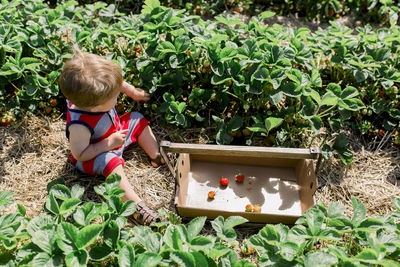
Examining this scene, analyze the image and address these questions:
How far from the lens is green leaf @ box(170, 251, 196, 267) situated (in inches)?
58.5

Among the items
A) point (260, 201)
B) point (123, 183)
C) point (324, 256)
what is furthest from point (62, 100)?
point (324, 256)

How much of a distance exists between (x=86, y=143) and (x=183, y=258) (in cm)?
107

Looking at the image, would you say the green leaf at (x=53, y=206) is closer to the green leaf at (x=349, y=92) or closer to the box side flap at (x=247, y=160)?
the box side flap at (x=247, y=160)

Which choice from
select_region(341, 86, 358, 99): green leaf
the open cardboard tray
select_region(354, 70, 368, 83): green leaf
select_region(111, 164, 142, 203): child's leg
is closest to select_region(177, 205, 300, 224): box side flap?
the open cardboard tray

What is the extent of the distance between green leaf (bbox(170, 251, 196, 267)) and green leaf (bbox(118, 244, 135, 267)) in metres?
0.17

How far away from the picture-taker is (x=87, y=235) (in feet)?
5.16

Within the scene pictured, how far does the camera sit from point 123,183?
2322 millimetres

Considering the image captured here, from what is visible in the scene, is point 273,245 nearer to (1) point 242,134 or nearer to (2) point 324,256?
(2) point 324,256

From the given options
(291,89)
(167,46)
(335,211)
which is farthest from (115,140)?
(335,211)

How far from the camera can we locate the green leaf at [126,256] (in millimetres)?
1523

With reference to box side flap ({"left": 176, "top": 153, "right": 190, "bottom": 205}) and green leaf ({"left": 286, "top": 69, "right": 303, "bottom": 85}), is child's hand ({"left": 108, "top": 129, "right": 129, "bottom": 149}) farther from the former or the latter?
green leaf ({"left": 286, "top": 69, "right": 303, "bottom": 85})

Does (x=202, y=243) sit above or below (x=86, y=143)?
above

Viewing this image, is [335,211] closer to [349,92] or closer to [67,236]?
[349,92]

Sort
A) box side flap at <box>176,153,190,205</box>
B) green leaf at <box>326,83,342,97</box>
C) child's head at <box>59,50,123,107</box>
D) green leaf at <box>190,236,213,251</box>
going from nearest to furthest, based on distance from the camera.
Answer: green leaf at <box>190,236,213,251</box>
child's head at <box>59,50,123,107</box>
box side flap at <box>176,153,190,205</box>
green leaf at <box>326,83,342,97</box>
